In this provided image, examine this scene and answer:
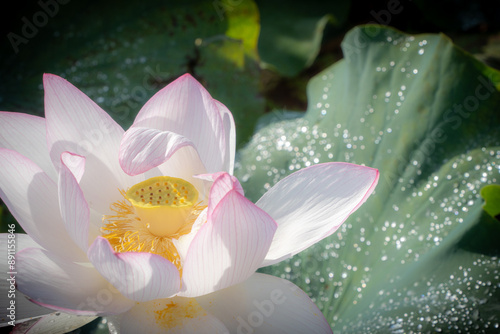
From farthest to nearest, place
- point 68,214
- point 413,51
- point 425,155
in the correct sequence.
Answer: point 413,51 → point 425,155 → point 68,214

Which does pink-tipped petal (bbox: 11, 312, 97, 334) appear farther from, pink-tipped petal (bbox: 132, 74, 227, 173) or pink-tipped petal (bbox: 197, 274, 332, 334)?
pink-tipped petal (bbox: 132, 74, 227, 173)

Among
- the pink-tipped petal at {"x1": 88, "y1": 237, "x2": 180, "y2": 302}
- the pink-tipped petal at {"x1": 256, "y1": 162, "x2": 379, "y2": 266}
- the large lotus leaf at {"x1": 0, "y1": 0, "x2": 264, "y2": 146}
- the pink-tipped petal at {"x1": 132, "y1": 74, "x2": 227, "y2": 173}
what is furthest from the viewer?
the large lotus leaf at {"x1": 0, "y1": 0, "x2": 264, "y2": 146}

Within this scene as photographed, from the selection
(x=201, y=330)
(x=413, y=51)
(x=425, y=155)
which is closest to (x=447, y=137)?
(x=425, y=155)

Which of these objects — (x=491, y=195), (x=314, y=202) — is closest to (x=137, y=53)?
(x=314, y=202)

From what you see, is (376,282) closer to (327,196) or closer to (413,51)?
(327,196)

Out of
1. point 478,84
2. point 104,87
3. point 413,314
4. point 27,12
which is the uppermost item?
point 27,12

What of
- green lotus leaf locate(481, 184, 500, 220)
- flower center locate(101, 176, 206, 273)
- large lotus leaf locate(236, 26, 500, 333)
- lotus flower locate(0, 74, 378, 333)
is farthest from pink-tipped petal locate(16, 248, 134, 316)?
green lotus leaf locate(481, 184, 500, 220)

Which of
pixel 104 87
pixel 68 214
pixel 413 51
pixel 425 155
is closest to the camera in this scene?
pixel 68 214

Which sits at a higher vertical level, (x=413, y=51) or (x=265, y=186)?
(x=413, y=51)
